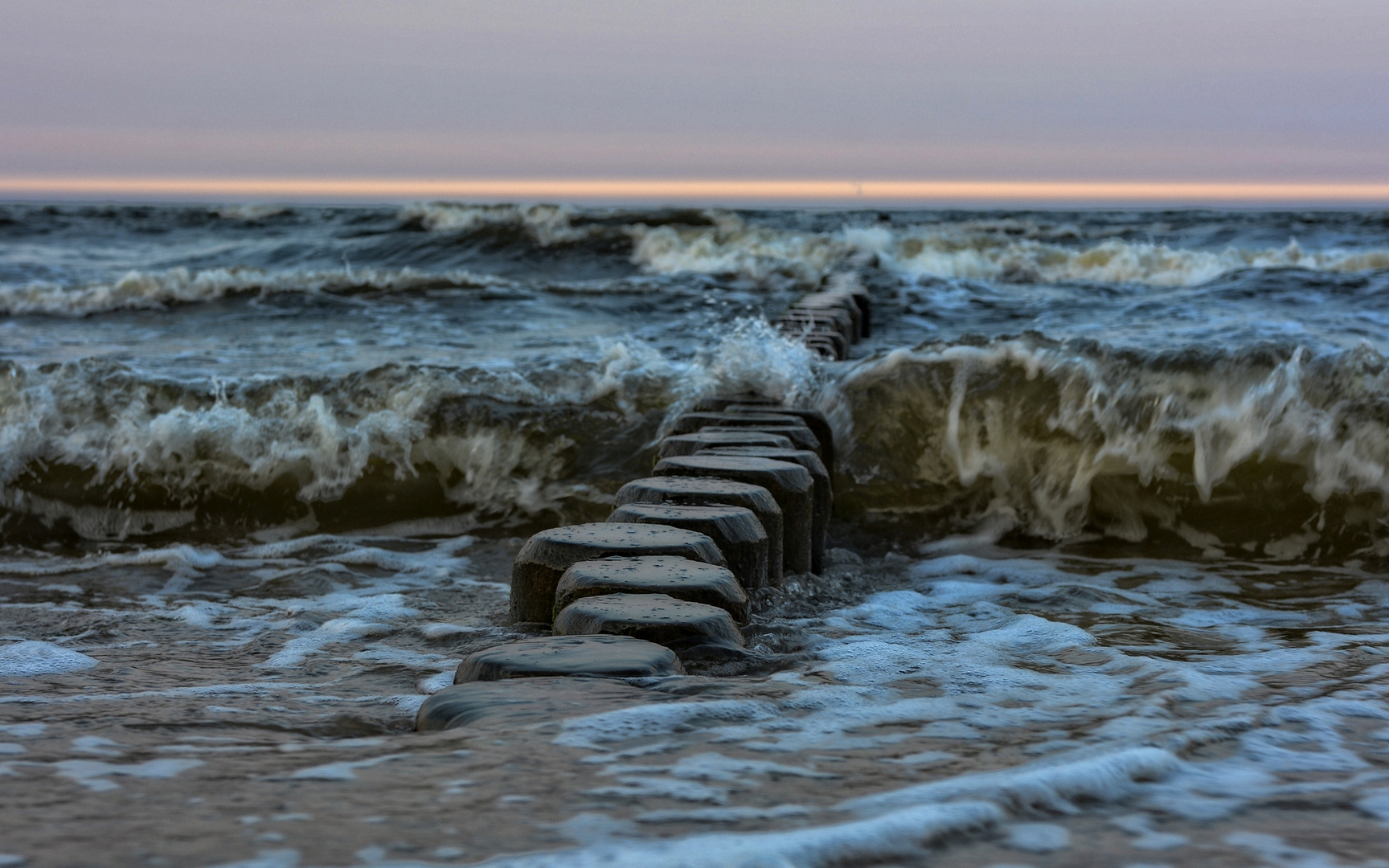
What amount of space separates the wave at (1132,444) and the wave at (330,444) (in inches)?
21.5

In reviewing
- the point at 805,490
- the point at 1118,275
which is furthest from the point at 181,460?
the point at 1118,275

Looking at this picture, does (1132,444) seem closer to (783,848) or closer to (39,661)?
(783,848)

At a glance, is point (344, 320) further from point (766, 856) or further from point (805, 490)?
point (766, 856)

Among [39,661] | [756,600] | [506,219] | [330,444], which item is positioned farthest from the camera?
[506,219]

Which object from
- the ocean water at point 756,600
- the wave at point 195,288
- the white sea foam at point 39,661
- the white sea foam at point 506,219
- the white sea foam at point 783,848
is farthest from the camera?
the white sea foam at point 506,219

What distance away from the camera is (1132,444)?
4.52 meters

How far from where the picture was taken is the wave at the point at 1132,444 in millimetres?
4176

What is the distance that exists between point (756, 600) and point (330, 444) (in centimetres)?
270

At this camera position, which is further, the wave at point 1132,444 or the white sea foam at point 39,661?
the wave at point 1132,444

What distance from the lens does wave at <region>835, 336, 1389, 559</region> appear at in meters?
4.18

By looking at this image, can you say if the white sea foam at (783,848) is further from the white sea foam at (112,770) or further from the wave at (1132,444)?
the wave at (1132,444)

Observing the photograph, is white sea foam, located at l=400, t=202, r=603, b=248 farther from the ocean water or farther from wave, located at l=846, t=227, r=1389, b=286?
the ocean water

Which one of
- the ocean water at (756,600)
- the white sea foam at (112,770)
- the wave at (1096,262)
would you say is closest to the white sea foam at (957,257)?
the wave at (1096,262)

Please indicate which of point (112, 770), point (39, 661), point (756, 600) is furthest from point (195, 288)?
point (112, 770)
